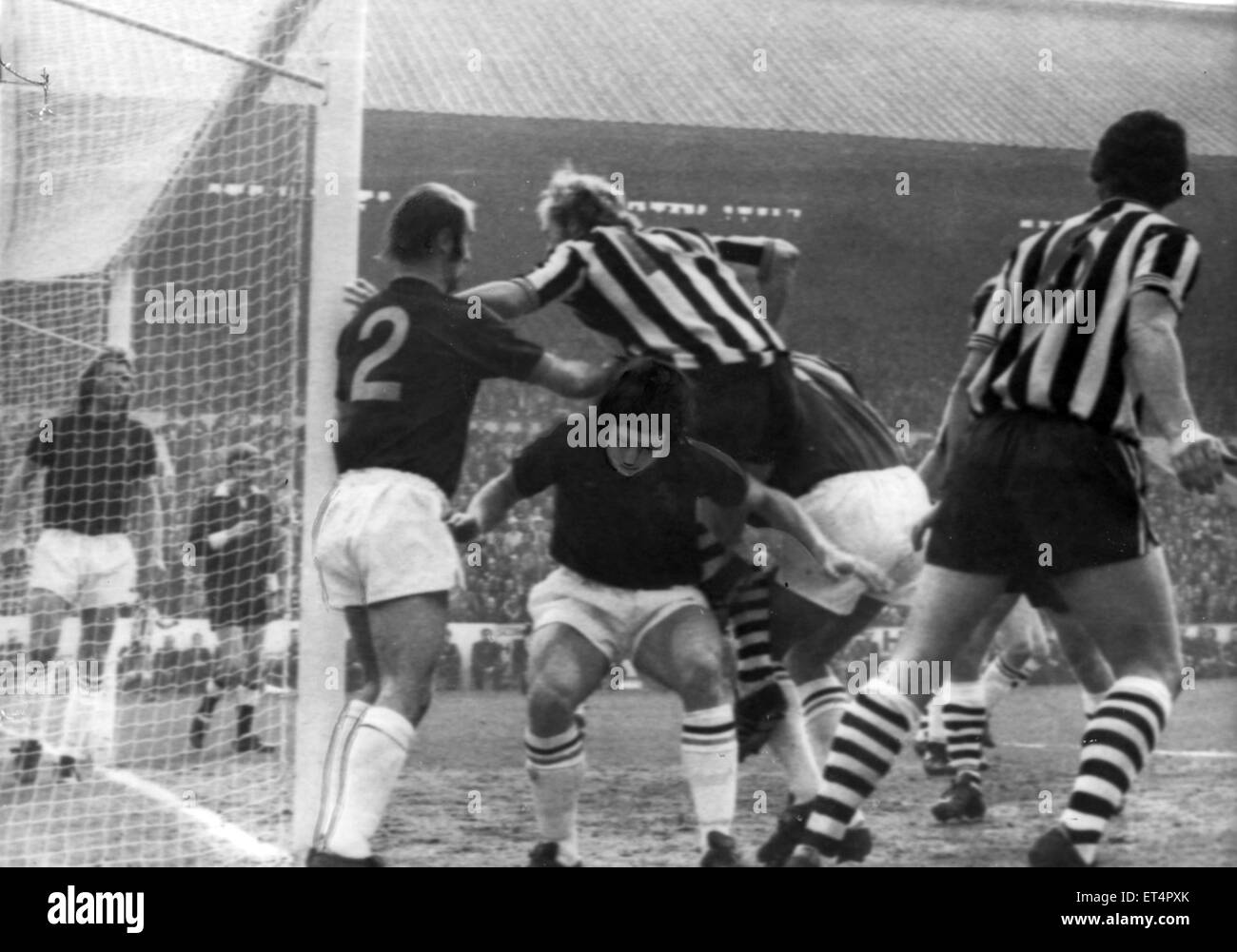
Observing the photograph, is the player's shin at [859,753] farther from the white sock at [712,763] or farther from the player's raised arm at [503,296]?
the player's raised arm at [503,296]

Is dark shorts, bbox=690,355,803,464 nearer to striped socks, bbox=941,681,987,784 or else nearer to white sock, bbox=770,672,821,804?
white sock, bbox=770,672,821,804

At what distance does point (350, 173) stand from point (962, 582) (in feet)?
5.62

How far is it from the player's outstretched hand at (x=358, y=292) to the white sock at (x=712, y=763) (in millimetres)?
1217

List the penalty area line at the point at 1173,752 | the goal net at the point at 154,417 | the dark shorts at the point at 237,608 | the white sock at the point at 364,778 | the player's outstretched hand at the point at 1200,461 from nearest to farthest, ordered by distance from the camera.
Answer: the player's outstretched hand at the point at 1200,461 < the white sock at the point at 364,778 < the penalty area line at the point at 1173,752 < the goal net at the point at 154,417 < the dark shorts at the point at 237,608

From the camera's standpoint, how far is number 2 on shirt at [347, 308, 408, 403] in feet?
11.9

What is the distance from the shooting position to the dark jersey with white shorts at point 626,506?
12.0 feet

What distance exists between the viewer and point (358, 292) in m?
3.73

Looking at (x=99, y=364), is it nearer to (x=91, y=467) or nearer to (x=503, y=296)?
(x=91, y=467)

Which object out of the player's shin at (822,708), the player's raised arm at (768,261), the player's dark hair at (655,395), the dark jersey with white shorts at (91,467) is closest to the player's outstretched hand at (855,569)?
the player's shin at (822,708)

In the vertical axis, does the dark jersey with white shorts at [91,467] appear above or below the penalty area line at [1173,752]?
above

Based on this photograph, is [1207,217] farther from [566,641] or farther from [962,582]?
[566,641]

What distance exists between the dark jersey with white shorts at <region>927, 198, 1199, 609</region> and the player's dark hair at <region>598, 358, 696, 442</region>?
2.18 feet

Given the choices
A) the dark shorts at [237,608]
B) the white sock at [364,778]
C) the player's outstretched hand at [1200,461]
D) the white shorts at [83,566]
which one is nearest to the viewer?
the player's outstretched hand at [1200,461]
